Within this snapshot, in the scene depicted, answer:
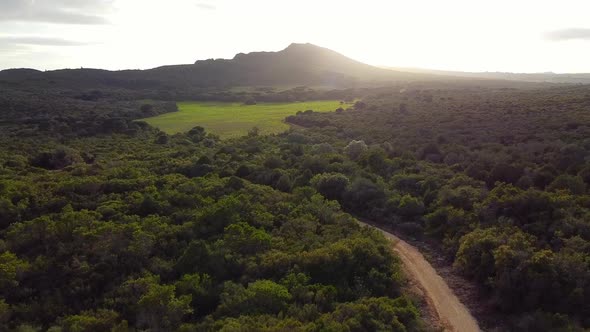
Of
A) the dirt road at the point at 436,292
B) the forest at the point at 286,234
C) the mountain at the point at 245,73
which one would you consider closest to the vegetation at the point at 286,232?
the forest at the point at 286,234

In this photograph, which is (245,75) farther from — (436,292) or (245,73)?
(436,292)

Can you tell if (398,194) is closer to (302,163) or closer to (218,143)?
(302,163)

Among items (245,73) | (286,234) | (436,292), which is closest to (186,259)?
(286,234)

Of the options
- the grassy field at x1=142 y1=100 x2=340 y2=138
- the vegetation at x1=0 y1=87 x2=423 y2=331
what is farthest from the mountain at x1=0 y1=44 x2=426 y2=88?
the vegetation at x1=0 y1=87 x2=423 y2=331

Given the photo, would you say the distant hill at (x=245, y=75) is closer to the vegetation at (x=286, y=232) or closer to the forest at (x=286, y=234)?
the vegetation at (x=286, y=232)

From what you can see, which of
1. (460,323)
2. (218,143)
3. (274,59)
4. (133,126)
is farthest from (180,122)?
(274,59)

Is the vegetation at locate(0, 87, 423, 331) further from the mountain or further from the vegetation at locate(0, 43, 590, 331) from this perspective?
the mountain
